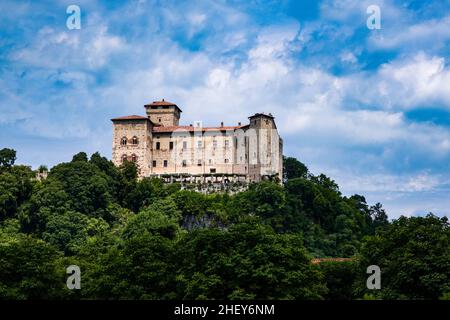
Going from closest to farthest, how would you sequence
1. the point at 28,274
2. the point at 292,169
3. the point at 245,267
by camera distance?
the point at 245,267
the point at 28,274
the point at 292,169

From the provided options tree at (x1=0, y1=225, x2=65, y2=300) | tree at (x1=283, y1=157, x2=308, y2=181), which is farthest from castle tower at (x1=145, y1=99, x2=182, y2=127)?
tree at (x1=0, y1=225, x2=65, y2=300)

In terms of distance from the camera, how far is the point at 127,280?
44.1 m

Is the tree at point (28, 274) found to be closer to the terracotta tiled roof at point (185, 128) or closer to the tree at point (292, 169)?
the terracotta tiled roof at point (185, 128)

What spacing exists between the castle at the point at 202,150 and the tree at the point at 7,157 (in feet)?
40.7

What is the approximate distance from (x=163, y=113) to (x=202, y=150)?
1043 centimetres

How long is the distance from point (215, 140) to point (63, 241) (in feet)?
90.5

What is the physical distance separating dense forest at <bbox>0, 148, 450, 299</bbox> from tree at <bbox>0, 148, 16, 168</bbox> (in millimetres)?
152

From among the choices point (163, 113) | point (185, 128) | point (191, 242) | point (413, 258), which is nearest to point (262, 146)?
point (185, 128)

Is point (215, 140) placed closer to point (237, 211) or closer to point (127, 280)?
point (237, 211)

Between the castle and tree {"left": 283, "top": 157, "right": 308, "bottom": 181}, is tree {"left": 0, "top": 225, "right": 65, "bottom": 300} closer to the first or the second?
the castle

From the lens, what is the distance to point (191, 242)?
152ft

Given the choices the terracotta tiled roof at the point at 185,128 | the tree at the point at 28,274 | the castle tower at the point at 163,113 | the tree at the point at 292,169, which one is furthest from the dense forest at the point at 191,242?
the tree at the point at 292,169

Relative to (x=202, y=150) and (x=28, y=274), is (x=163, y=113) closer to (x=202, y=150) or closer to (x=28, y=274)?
(x=202, y=150)
